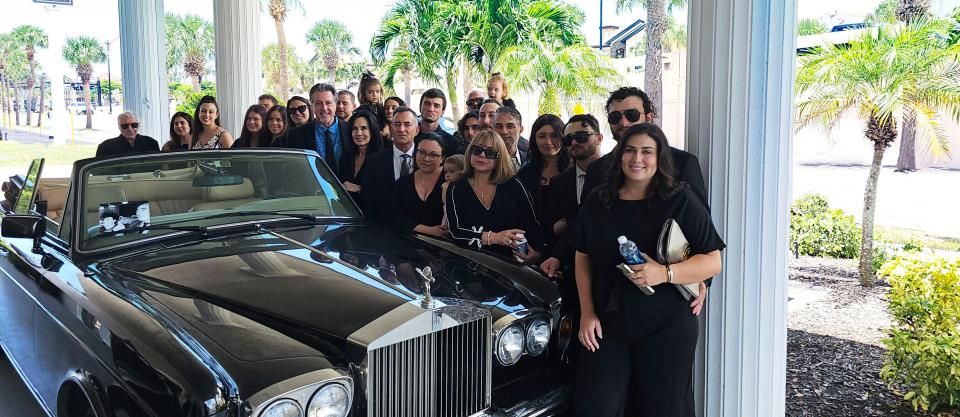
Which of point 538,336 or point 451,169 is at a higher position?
point 451,169

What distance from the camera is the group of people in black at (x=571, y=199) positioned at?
302 centimetres

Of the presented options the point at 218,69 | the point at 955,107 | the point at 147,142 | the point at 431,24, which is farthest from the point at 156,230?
the point at 431,24

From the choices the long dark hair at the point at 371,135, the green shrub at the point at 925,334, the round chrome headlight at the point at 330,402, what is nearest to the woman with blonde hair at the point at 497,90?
the long dark hair at the point at 371,135

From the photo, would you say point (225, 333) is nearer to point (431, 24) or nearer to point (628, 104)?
point (628, 104)

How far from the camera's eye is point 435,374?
2.81 m

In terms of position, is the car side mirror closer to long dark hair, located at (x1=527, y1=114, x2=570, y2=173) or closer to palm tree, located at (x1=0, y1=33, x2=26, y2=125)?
long dark hair, located at (x1=527, y1=114, x2=570, y2=173)

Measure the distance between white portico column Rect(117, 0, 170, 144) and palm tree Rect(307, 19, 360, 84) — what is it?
40.8 metres

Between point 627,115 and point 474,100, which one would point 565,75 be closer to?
point 474,100

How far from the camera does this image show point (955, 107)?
7.20m

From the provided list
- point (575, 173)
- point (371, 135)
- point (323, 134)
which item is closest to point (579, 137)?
point (575, 173)

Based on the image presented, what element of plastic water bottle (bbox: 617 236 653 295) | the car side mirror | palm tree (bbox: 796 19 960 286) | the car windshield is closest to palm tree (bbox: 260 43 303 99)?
palm tree (bbox: 796 19 960 286)

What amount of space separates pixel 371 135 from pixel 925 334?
384cm

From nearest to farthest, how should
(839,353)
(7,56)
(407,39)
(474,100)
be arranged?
(839,353) < (474,100) < (407,39) < (7,56)

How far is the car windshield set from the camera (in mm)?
3535
